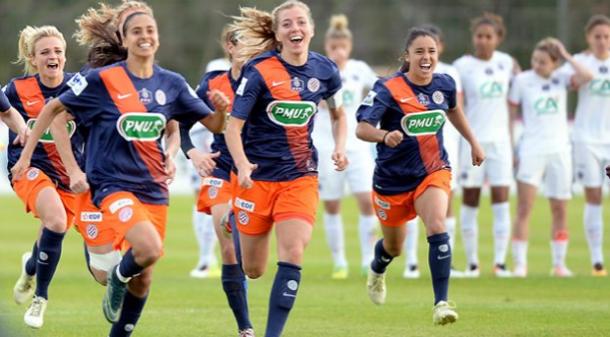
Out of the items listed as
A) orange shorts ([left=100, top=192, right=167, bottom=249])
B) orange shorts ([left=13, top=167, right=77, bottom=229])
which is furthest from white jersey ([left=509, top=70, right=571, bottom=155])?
orange shorts ([left=100, top=192, right=167, bottom=249])

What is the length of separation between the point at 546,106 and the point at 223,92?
6415mm

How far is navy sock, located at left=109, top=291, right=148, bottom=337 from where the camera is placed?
29.6 feet

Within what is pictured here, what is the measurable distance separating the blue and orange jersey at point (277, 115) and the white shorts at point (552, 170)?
7.00 meters

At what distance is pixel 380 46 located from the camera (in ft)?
97.1

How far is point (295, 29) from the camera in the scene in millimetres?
9586

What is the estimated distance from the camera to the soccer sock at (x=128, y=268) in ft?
28.2

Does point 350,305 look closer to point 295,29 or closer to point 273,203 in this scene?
point 273,203

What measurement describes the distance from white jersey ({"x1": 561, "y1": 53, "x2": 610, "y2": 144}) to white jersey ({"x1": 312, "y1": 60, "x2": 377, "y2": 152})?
250 cm

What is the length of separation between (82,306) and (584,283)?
5461mm

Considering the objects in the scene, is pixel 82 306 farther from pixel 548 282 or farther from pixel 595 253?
pixel 595 253

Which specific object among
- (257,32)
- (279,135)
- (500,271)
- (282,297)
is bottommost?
(500,271)

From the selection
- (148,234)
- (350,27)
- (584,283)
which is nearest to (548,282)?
(584,283)

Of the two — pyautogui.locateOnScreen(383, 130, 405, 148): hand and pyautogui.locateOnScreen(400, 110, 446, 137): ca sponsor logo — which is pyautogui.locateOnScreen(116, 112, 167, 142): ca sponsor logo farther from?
pyautogui.locateOnScreen(400, 110, 446, 137): ca sponsor logo

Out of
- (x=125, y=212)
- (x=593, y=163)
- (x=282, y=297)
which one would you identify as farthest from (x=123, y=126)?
(x=593, y=163)
